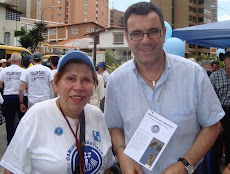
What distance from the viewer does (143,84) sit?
1.93m

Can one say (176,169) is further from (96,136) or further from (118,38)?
(118,38)

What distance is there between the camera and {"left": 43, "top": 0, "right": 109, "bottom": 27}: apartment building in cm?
9094

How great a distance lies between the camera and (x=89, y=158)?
185 cm

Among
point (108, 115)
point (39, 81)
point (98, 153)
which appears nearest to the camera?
point (98, 153)

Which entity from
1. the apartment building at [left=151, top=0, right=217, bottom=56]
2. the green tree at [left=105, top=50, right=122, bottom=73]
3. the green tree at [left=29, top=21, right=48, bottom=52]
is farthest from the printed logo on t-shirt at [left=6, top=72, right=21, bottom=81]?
the apartment building at [left=151, top=0, right=217, bottom=56]

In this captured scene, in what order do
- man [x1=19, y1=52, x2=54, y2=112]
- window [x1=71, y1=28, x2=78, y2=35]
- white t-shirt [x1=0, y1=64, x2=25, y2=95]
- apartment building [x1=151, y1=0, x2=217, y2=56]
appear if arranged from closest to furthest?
man [x1=19, y1=52, x2=54, y2=112], white t-shirt [x1=0, y1=64, x2=25, y2=95], window [x1=71, y1=28, x2=78, y2=35], apartment building [x1=151, y1=0, x2=217, y2=56]

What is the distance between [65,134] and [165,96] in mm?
783

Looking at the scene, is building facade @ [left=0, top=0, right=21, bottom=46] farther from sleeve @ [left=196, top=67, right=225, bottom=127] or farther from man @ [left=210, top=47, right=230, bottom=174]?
sleeve @ [left=196, top=67, right=225, bottom=127]

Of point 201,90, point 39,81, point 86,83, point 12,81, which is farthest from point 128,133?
point 12,81

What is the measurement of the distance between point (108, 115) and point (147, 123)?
1.33 feet

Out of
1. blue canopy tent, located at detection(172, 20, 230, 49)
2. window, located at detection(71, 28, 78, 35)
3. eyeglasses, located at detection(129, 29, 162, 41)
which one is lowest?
eyeglasses, located at detection(129, 29, 162, 41)

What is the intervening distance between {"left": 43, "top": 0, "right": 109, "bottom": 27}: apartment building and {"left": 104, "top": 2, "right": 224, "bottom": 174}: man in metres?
92.9

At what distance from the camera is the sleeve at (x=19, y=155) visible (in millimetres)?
1728

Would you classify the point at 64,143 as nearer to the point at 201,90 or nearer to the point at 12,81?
the point at 201,90
